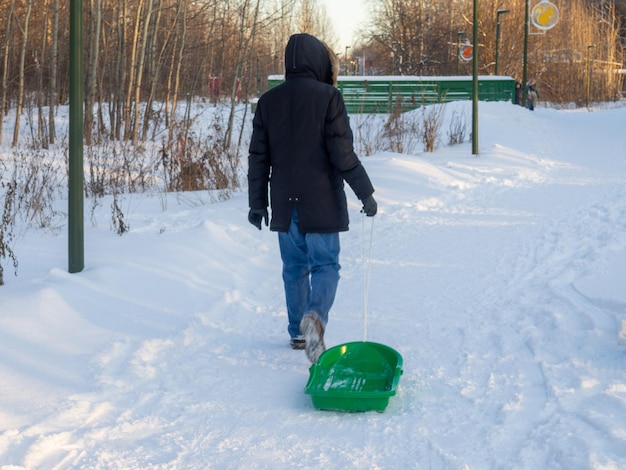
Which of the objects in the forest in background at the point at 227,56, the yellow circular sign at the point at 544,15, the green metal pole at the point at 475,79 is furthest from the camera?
the yellow circular sign at the point at 544,15

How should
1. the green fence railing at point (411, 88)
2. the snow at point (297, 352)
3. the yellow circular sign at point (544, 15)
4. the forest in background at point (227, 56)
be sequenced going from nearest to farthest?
the snow at point (297, 352) < the forest in background at point (227, 56) < the yellow circular sign at point (544, 15) < the green fence railing at point (411, 88)

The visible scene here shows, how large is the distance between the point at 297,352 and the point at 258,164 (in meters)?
1.20

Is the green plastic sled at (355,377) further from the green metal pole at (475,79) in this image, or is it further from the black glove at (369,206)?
the green metal pole at (475,79)

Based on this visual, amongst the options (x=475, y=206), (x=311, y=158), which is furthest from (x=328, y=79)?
(x=475, y=206)

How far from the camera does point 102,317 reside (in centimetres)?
557

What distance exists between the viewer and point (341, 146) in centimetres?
480

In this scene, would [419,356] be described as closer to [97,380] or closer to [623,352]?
[623,352]

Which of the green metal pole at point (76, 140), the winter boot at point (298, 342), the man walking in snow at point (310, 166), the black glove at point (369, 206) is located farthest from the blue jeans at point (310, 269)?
the green metal pole at point (76, 140)

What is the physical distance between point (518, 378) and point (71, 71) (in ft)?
12.9

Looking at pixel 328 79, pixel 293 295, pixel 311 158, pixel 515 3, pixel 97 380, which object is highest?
pixel 515 3

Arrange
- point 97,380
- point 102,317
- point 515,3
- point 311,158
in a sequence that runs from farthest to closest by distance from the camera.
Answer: point 515,3 < point 102,317 < point 311,158 < point 97,380

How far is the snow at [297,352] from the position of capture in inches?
144

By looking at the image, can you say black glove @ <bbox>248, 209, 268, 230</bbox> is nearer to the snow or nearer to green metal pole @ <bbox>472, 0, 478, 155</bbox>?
the snow

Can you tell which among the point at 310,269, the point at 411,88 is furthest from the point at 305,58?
the point at 411,88
